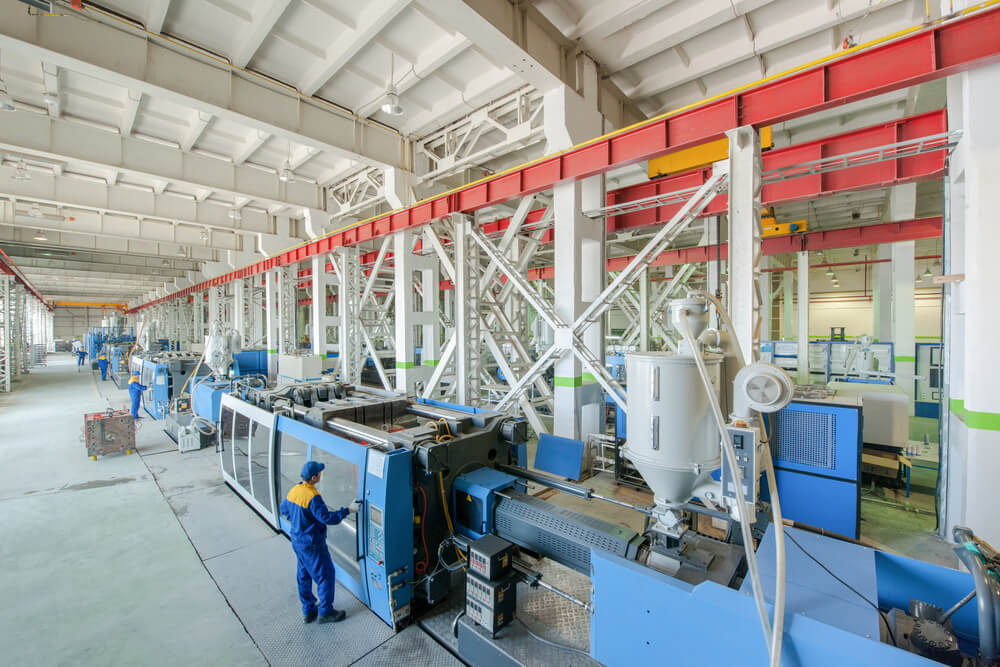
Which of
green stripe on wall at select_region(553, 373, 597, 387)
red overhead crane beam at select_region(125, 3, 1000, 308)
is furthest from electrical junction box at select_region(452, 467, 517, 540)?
red overhead crane beam at select_region(125, 3, 1000, 308)

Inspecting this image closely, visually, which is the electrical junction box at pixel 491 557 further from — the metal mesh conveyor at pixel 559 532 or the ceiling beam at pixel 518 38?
the ceiling beam at pixel 518 38

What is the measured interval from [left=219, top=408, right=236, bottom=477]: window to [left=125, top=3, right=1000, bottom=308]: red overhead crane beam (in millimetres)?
5024

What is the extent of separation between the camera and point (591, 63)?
21.0 feet

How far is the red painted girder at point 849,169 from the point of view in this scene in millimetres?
4559

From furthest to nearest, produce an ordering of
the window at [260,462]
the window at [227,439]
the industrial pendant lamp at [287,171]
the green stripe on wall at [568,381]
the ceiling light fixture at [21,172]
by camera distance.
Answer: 1. the industrial pendant lamp at [287,171]
2. the ceiling light fixture at [21,172]
3. the green stripe on wall at [568,381]
4. the window at [227,439]
5. the window at [260,462]

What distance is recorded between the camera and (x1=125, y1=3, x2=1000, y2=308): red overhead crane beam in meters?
3.35

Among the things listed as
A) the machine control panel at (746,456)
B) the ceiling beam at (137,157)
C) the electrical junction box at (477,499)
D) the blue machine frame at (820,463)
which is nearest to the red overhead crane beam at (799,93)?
the blue machine frame at (820,463)

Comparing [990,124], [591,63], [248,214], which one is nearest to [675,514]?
[990,124]

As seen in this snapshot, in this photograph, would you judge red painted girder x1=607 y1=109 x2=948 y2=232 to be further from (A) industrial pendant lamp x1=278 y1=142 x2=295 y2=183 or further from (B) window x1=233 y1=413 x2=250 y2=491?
(A) industrial pendant lamp x1=278 y1=142 x2=295 y2=183

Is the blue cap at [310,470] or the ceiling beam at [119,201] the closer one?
the blue cap at [310,470]

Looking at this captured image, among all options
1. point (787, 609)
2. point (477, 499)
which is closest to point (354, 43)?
point (477, 499)

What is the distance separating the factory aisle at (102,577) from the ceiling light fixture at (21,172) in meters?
6.01

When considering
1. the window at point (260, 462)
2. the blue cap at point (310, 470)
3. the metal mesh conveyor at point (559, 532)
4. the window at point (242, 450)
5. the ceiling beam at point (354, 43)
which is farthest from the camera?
the ceiling beam at point (354, 43)

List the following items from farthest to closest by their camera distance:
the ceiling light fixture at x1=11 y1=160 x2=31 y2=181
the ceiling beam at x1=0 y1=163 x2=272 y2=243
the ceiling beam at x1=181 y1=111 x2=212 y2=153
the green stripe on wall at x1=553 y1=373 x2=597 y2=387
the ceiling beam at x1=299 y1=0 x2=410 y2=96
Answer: the ceiling beam at x1=0 y1=163 x2=272 y2=243 < the ceiling light fixture at x1=11 y1=160 x2=31 y2=181 < the ceiling beam at x1=181 y1=111 x2=212 y2=153 < the green stripe on wall at x1=553 y1=373 x2=597 y2=387 < the ceiling beam at x1=299 y1=0 x2=410 y2=96
